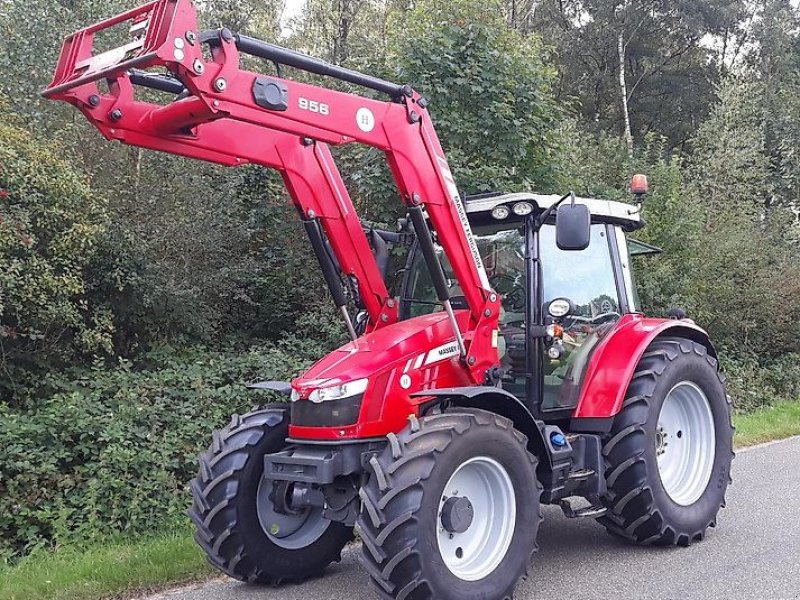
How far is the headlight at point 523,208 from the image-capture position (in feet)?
16.9

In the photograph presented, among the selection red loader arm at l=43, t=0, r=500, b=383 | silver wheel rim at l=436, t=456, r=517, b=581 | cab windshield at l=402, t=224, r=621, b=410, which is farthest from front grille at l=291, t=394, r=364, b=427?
cab windshield at l=402, t=224, r=621, b=410

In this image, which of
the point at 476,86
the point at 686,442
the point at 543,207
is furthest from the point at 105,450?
the point at 476,86

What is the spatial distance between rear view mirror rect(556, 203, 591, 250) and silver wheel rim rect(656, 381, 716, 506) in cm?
161

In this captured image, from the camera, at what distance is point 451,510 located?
4.07 meters

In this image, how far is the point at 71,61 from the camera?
3.81 m

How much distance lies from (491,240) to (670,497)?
6.83ft

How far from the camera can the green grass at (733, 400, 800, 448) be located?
9.61 meters

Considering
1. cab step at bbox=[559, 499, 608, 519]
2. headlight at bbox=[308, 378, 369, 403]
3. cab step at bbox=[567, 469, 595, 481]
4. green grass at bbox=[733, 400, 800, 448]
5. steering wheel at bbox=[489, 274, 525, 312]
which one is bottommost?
green grass at bbox=[733, 400, 800, 448]

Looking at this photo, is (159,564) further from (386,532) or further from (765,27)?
(765,27)

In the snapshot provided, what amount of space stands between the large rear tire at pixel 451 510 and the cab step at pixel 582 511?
1.80 ft

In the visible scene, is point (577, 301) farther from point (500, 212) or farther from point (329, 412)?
point (329, 412)

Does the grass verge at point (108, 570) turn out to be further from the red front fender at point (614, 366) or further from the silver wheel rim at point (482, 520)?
the red front fender at point (614, 366)

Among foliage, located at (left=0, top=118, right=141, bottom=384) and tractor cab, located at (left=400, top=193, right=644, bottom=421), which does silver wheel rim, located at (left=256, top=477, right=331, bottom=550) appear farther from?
foliage, located at (left=0, top=118, right=141, bottom=384)

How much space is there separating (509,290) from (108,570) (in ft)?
9.90
